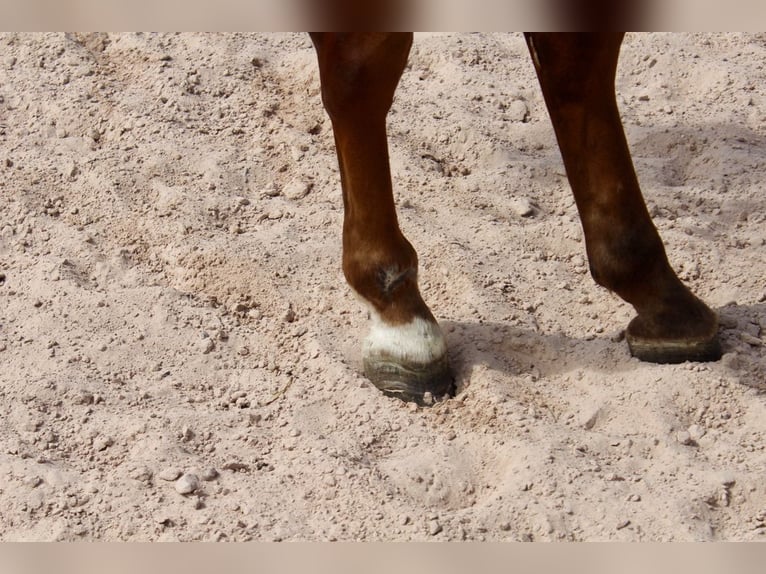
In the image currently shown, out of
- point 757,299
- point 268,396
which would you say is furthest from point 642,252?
point 268,396

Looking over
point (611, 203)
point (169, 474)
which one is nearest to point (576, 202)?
point (611, 203)

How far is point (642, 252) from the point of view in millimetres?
2457

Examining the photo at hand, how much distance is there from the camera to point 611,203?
2.43 metres

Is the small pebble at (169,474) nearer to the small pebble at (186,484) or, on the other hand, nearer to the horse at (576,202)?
the small pebble at (186,484)

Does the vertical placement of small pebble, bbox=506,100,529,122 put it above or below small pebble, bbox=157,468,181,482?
above

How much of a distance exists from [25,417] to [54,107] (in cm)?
155

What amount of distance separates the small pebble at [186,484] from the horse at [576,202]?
1.72 feet

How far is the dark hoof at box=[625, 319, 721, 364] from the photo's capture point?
250 cm

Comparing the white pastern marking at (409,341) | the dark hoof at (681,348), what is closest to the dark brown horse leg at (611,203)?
the dark hoof at (681,348)

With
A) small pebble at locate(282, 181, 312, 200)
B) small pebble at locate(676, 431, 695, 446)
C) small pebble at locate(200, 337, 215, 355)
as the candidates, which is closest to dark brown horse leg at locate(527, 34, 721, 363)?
small pebble at locate(676, 431, 695, 446)

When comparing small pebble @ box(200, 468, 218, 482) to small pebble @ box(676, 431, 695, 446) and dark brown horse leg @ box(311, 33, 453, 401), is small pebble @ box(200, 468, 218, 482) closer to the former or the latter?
dark brown horse leg @ box(311, 33, 453, 401)

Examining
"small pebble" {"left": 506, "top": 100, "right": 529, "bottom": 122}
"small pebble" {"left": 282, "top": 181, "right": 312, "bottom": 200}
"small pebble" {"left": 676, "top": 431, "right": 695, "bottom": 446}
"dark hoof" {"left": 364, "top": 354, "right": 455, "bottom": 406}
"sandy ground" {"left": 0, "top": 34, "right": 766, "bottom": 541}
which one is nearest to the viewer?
"sandy ground" {"left": 0, "top": 34, "right": 766, "bottom": 541}

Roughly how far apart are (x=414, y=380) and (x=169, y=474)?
59 centimetres

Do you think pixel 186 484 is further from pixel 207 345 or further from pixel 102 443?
pixel 207 345
